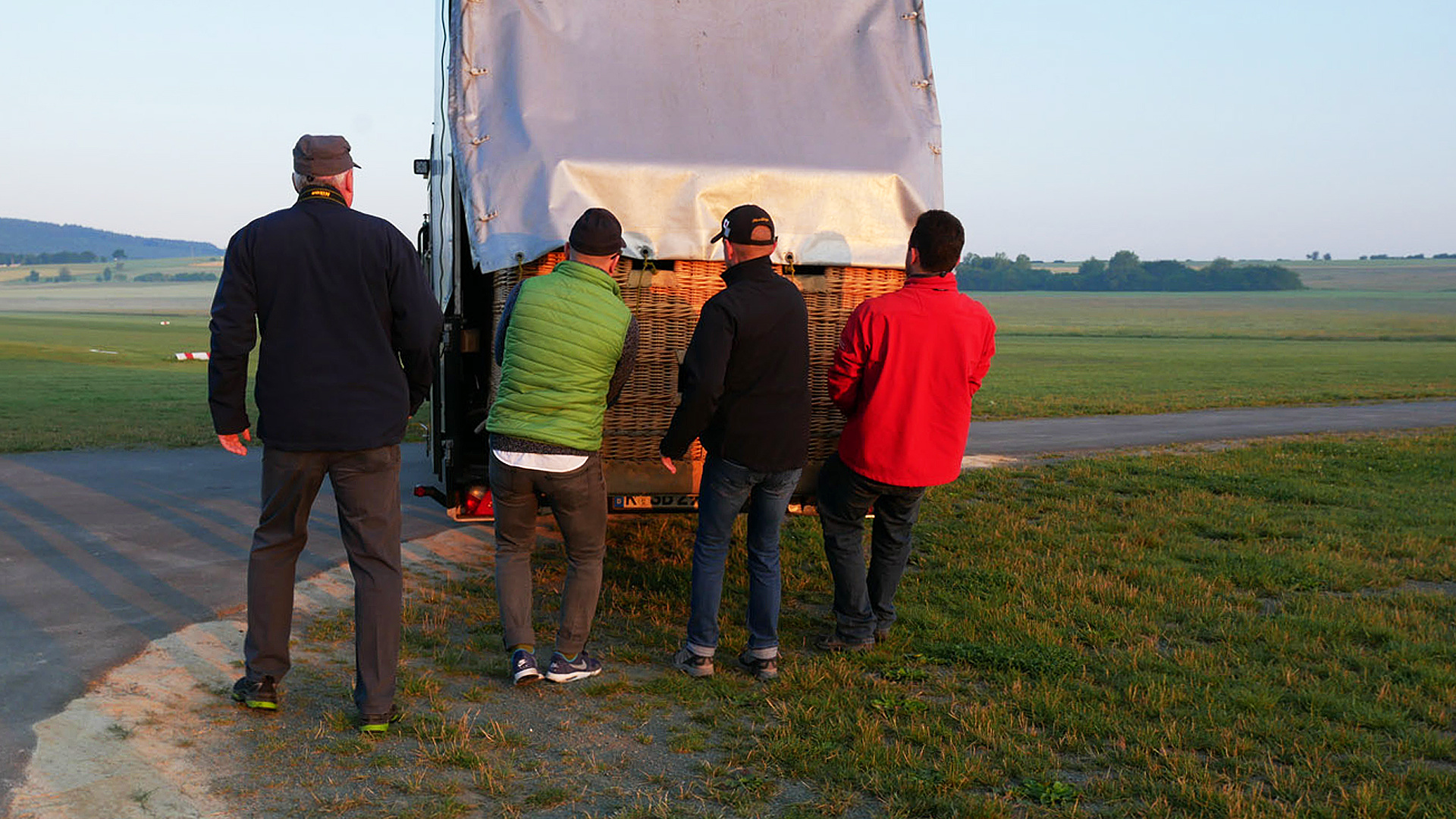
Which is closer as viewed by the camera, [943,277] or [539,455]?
[539,455]

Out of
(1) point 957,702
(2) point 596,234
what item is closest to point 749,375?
(2) point 596,234

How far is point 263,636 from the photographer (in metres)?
5.00

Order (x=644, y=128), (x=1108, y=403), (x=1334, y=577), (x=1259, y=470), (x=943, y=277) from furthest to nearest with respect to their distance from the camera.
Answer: (x=1108, y=403) < (x=1259, y=470) < (x=1334, y=577) < (x=644, y=128) < (x=943, y=277)

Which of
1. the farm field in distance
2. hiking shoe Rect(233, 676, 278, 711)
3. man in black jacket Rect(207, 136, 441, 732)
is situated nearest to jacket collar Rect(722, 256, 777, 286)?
man in black jacket Rect(207, 136, 441, 732)

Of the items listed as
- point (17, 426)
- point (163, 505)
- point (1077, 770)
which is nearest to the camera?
point (1077, 770)

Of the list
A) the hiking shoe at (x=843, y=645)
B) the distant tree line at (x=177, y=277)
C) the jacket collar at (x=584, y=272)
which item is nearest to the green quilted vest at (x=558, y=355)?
the jacket collar at (x=584, y=272)

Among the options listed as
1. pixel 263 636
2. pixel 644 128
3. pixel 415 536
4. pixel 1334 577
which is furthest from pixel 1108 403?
pixel 263 636

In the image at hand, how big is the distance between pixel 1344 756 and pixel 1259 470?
870 centimetres

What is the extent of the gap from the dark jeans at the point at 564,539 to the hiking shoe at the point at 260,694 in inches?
39.2

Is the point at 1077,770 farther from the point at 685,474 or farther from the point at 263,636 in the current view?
the point at 263,636

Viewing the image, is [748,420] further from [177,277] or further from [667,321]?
[177,277]

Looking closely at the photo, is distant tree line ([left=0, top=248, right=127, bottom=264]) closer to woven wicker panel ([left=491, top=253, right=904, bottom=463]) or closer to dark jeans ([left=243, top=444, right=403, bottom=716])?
woven wicker panel ([left=491, top=253, right=904, bottom=463])

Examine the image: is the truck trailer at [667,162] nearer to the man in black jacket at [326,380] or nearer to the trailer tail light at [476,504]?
the trailer tail light at [476,504]

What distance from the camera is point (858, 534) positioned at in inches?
245
